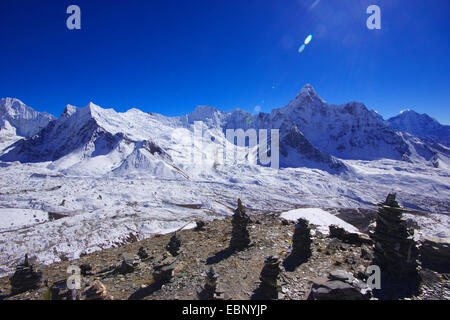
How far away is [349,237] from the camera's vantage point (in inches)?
522

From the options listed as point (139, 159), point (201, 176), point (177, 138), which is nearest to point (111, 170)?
point (139, 159)

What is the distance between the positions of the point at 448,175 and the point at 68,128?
1021ft

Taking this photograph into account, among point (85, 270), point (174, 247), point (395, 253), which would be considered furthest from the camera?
point (174, 247)

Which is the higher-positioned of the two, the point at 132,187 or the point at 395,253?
the point at 395,253

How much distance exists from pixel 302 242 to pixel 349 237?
4.50 metres

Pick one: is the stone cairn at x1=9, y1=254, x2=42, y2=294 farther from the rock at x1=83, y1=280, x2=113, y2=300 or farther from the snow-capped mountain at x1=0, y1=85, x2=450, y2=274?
the snow-capped mountain at x1=0, y1=85, x2=450, y2=274

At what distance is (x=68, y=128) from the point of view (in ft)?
541

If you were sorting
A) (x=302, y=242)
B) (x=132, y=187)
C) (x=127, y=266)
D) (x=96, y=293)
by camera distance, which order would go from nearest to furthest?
(x=96, y=293)
(x=127, y=266)
(x=302, y=242)
(x=132, y=187)

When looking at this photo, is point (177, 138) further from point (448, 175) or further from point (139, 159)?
point (448, 175)

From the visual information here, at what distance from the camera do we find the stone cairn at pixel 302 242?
10812 mm

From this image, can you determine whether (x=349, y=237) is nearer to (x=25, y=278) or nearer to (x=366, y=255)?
(x=366, y=255)

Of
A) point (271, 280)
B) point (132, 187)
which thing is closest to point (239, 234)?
point (271, 280)

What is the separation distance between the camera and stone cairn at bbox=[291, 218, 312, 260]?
35.5ft

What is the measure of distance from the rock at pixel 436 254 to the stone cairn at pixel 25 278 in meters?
18.4
